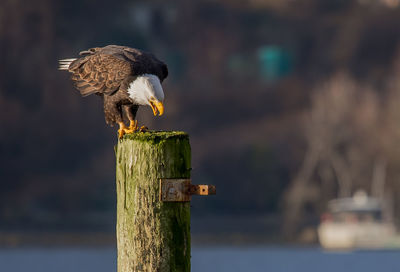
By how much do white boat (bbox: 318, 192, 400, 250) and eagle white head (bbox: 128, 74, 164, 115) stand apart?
77.5 m

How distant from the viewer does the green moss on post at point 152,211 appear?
375 inches

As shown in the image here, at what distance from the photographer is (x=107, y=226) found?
85375 mm

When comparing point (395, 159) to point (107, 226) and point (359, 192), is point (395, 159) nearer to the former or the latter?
point (359, 192)

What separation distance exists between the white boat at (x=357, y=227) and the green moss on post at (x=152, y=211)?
7933 centimetres

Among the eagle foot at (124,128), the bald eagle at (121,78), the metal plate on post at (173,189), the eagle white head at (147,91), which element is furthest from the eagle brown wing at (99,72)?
the metal plate on post at (173,189)

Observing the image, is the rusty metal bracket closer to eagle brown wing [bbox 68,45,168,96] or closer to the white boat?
eagle brown wing [bbox 68,45,168,96]

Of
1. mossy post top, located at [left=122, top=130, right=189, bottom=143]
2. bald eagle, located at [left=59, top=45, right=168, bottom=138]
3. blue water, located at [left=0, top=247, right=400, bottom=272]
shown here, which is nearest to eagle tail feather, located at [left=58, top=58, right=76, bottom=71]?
bald eagle, located at [left=59, top=45, right=168, bottom=138]

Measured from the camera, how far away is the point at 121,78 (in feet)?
39.3

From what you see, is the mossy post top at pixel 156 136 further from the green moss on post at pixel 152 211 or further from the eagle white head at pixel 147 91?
the eagle white head at pixel 147 91

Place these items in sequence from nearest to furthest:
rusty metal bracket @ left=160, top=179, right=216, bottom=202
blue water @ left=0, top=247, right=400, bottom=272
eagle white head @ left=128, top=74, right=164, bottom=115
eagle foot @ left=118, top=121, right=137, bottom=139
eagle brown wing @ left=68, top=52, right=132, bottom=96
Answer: rusty metal bracket @ left=160, top=179, right=216, bottom=202, eagle white head @ left=128, top=74, right=164, bottom=115, eagle foot @ left=118, top=121, right=137, bottom=139, eagle brown wing @ left=68, top=52, right=132, bottom=96, blue water @ left=0, top=247, right=400, bottom=272

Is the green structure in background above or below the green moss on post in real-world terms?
above

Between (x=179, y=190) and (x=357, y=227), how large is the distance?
8557 centimetres

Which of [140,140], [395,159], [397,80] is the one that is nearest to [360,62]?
[397,80]

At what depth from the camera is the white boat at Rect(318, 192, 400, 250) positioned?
8956 cm
